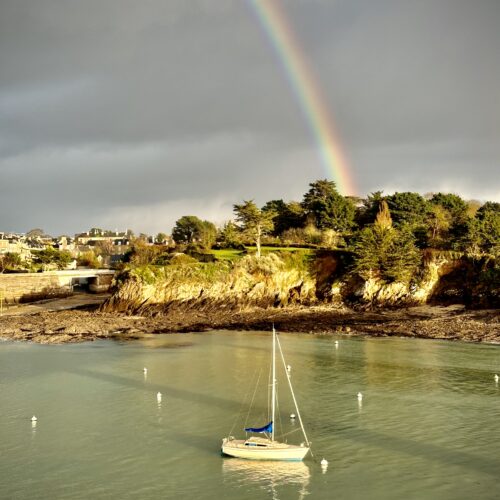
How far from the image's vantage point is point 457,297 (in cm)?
7275

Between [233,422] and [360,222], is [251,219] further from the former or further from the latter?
[233,422]

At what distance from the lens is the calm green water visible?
20719mm

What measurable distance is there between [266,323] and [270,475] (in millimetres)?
44531

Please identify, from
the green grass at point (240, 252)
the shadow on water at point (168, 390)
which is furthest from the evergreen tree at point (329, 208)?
the shadow on water at point (168, 390)

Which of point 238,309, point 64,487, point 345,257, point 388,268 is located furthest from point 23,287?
point 64,487

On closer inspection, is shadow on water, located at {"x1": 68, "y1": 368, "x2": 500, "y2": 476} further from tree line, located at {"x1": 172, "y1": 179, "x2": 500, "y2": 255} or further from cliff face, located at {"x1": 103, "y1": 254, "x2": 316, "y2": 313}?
tree line, located at {"x1": 172, "y1": 179, "x2": 500, "y2": 255}

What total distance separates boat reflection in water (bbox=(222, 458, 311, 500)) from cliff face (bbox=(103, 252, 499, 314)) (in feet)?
172

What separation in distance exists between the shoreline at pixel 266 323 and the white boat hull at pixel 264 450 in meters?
36.0

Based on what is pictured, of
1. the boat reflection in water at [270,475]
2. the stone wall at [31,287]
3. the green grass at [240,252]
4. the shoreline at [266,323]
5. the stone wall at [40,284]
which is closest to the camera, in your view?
the boat reflection in water at [270,475]

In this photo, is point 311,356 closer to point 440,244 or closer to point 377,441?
point 377,441

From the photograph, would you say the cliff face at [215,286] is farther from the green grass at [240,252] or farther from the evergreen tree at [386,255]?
the evergreen tree at [386,255]

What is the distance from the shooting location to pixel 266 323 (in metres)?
65.9

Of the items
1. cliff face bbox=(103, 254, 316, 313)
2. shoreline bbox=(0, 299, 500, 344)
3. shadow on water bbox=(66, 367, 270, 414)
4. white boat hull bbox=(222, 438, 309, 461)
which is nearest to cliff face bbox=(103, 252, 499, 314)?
cliff face bbox=(103, 254, 316, 313)

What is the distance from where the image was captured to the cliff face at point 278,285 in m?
74.8
